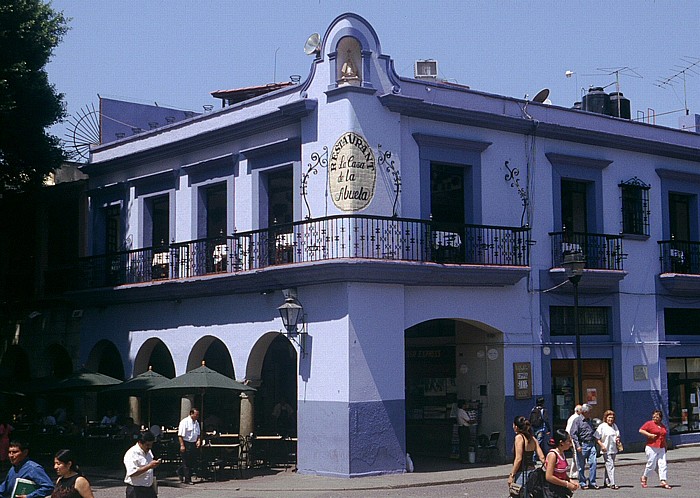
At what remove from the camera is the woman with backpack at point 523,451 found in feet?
46.1

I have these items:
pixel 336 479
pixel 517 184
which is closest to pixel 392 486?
pixel 336 479

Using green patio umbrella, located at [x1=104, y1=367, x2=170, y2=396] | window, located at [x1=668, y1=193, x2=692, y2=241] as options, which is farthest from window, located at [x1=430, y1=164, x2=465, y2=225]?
window, located at [x1=668, y1=193, x2=692, y2=241]

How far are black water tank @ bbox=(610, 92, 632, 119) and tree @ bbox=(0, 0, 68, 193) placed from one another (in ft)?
50.4

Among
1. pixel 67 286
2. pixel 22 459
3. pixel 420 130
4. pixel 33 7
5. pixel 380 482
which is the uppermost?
pixel 33 7

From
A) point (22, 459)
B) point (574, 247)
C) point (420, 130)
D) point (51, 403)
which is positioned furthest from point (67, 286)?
point (22, 459)

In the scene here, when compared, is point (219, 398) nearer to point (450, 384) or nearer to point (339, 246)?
point (450, 384)

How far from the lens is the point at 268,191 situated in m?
24.2

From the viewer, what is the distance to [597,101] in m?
28.7

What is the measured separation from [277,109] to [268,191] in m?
2.14

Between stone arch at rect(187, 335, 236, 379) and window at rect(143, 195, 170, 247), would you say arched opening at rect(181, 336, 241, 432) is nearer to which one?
stone arch at rect(187, 335, 236, 379)

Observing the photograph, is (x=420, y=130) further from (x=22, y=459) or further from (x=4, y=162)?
(x=22, y=459)

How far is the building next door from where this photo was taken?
987 inches

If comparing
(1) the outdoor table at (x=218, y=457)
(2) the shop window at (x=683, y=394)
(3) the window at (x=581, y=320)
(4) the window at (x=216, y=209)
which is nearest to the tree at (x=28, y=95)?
(4) the window at (x=216, y=209)

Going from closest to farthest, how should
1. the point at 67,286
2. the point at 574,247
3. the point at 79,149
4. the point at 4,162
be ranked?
the point at 574,247 → the point at 4,162 → the point at 67,286 → the point at 79,149
